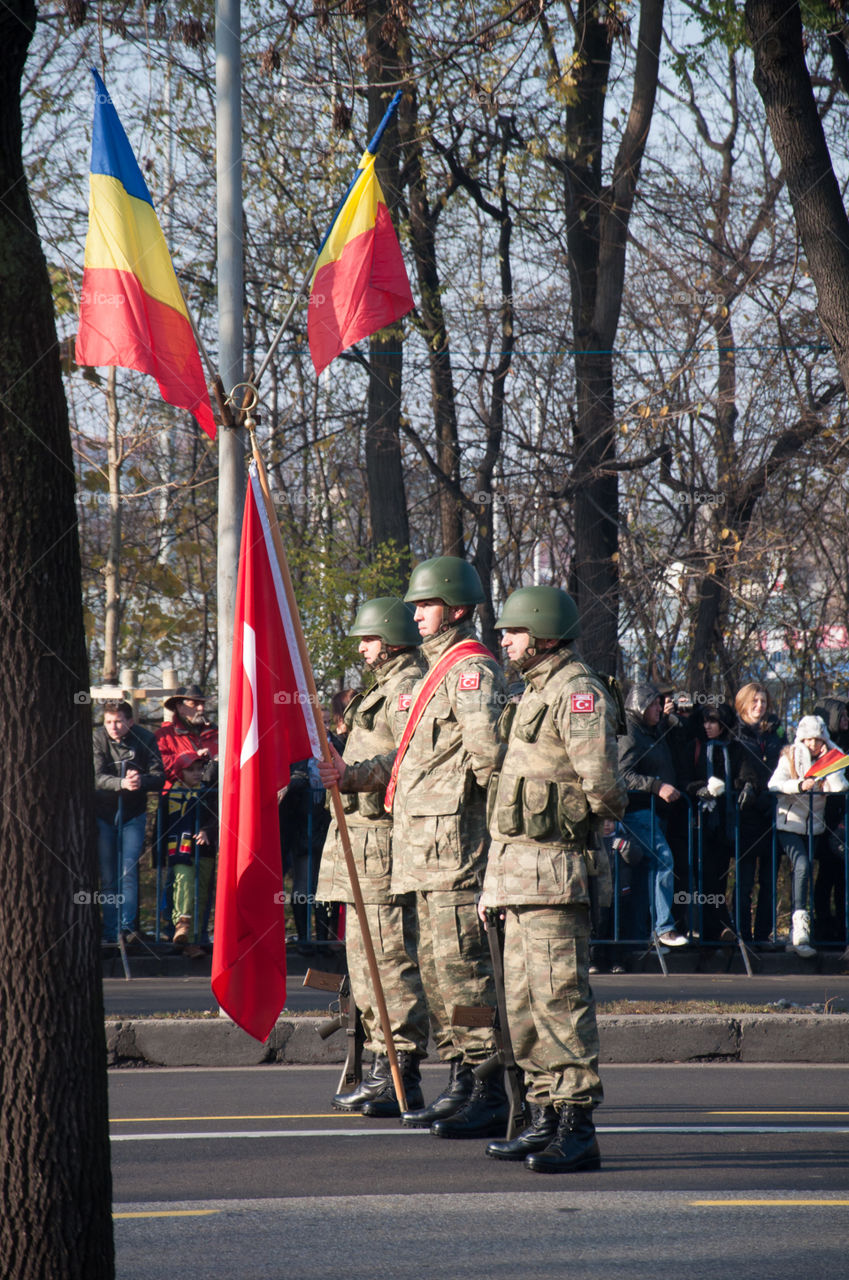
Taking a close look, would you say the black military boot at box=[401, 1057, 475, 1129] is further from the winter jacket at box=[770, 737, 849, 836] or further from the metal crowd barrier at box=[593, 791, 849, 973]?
the winter jacket at box=[770, 737, 849, 836]

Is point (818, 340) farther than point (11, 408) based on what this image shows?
Yes

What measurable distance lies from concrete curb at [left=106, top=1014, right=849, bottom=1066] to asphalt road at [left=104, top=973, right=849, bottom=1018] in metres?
0.35

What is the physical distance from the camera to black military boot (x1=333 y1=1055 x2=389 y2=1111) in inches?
257

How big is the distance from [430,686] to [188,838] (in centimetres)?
482

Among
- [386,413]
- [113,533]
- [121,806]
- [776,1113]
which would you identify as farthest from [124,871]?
[386,413]

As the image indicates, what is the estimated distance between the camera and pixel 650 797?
34.6 ft

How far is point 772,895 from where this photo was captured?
10750mm

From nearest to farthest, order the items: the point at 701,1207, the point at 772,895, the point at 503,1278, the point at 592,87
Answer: the point at 503,1278 → the point at 701,1207 → the point at 772,895 → the point at 592,87

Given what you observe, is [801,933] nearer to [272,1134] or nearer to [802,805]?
[802,805]

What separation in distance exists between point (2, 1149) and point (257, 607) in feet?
9.72

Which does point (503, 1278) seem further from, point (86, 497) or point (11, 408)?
point (86, 497)

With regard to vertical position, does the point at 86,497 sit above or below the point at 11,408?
above

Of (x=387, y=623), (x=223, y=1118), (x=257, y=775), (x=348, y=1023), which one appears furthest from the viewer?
(x=387, y=623)

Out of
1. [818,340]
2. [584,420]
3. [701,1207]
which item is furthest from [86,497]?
[701,1207]
